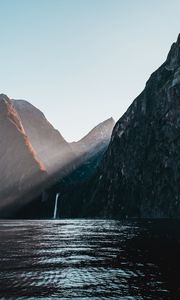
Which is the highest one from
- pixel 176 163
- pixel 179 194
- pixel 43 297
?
pixel 176 163

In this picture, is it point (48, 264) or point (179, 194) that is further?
point (179, 194)

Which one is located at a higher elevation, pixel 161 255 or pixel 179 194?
pixel 179 194

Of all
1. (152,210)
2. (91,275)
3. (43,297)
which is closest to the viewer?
(43,297)

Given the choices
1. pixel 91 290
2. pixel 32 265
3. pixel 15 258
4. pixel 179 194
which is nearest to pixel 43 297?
pixel 91 290

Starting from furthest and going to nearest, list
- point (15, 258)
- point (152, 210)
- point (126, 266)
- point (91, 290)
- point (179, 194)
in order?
point (152, 210), point (179, 194), point (15, 258), point (126, 266), point (91, 290)

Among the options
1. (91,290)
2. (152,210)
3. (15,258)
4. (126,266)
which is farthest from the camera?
(152,210)

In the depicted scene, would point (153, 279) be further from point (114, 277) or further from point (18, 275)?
point (18, 275)

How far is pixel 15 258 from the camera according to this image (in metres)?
45.2

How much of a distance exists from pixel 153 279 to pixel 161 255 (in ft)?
48.9

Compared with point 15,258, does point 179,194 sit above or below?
above

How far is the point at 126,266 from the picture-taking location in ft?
130

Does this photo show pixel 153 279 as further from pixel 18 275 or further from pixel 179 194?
pixel 179 194

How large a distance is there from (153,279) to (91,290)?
6.53 metres

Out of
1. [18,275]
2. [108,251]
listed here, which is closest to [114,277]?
[18,275]
